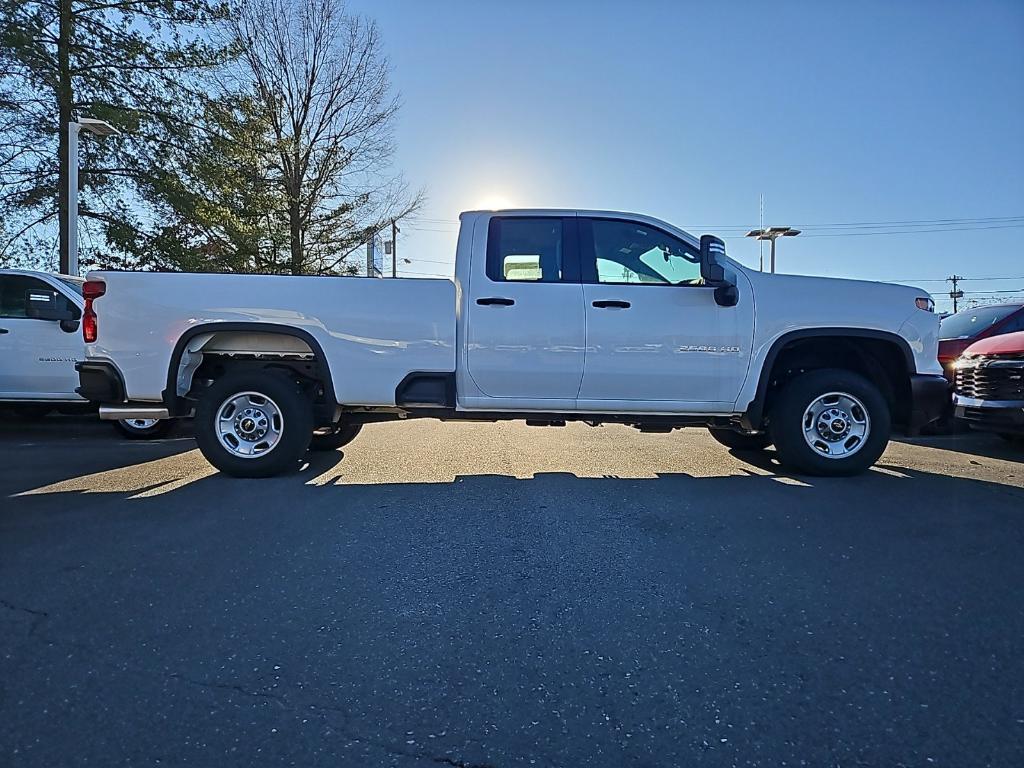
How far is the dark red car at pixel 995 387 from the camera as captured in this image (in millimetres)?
6762

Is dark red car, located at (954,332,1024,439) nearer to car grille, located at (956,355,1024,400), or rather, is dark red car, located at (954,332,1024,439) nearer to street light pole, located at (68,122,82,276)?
car grille, located at (956,355,1024,400)

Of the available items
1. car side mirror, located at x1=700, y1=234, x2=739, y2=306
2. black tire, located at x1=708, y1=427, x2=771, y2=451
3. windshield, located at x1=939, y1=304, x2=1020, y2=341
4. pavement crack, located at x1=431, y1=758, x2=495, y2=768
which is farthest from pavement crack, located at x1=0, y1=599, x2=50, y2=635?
windshield, located at x1=939, y1=304, x2=1020, y2=341

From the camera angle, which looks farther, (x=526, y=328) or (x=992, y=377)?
(x=992, y=377)

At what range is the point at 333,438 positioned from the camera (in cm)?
704

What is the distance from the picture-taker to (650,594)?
3.21 meters

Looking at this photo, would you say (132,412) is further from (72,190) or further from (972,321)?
(972,321)

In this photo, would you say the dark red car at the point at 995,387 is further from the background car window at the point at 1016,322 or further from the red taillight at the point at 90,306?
the red taillight at the point at 90,306

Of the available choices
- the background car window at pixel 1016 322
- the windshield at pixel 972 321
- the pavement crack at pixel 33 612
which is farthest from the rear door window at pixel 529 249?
the background car window at pixel 1016 322

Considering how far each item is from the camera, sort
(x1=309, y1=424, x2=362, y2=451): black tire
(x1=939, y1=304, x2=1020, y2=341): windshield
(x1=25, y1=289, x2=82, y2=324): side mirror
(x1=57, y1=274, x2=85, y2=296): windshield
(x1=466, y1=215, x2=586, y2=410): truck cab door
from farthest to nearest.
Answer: (x1=939, y1=304, x2=1020, y2=341): windshield → (x1=57, y1=274, x2=85, y2=296): windshield → (x1=25, y1=289, x2=82, y2=324): side mirror → (x1=309, y1=424, x2=362, y2=451): black tire → (x1=466, y1=215, x2=586, y2=410): truck cab door

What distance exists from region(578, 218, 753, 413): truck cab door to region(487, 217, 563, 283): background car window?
26 cm

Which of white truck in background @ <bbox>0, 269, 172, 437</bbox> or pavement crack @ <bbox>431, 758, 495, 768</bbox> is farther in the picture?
white truck in background @ <bbox>0, 269, 172, 437</bbox>

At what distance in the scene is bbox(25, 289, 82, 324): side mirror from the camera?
750 centimetres

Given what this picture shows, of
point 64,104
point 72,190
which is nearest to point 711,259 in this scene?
point 72,190

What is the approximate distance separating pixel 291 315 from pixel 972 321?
342 inches
